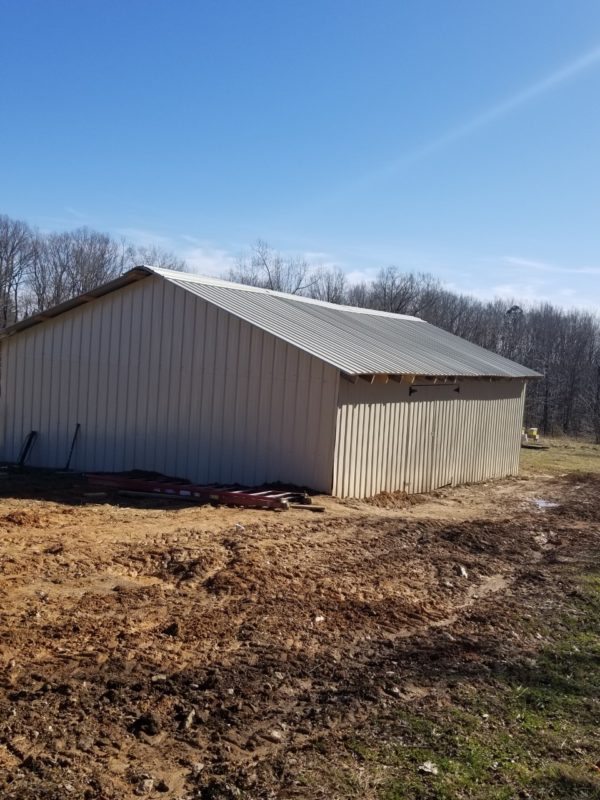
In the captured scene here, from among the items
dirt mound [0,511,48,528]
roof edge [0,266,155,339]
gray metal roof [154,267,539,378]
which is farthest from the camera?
roof edge [0,266,155,339]

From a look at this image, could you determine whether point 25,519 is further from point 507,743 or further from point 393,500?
point 507,743

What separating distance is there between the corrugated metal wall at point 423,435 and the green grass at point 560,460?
6.41 ft

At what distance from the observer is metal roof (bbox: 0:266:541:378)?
15.3 meters

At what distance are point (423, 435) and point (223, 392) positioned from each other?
4.66 m

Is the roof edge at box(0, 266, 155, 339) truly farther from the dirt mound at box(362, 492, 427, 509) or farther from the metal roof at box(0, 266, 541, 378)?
the dirt mound at box(362, 492, 427, 509)

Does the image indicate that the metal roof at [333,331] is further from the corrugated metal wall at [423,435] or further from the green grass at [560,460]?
the green grass at [560,460]

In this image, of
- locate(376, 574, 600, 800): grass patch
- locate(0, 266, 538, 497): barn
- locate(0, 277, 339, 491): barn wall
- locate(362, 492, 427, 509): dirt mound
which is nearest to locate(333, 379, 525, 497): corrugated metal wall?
locate(0, 266, 538, 497): barn

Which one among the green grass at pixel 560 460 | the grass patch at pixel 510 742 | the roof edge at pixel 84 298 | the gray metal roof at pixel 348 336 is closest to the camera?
the grass patch at pixel 510 742

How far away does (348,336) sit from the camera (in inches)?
710

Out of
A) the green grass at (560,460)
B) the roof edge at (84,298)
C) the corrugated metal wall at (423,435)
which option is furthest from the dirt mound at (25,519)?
the green grass at (560,460)

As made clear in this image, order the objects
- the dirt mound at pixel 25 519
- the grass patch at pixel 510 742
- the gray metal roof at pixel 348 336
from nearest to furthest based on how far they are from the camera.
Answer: the grass patch at pixel 510 742 → the dirt mound at pixel 25 519 → the gray metal roof at pixel 348 336

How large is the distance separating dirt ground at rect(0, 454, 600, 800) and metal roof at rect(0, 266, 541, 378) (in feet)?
11.9

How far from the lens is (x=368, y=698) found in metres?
5.77

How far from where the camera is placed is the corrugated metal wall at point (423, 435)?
1483 centimetres
